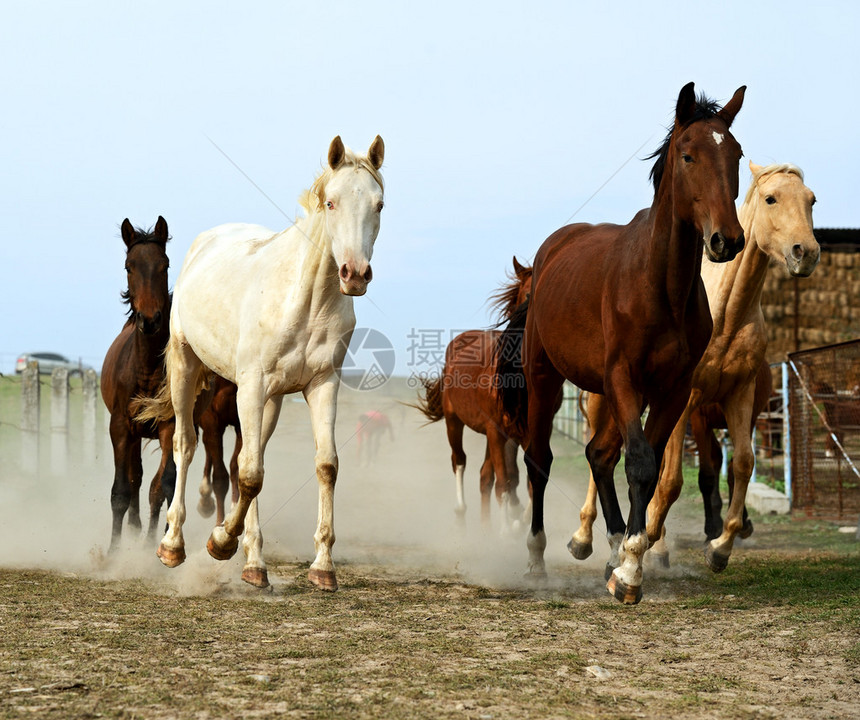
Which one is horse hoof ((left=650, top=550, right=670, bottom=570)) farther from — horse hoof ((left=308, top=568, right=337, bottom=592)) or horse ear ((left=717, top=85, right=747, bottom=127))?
horse ear ((left=717, top=85, right=747, bottom=127))

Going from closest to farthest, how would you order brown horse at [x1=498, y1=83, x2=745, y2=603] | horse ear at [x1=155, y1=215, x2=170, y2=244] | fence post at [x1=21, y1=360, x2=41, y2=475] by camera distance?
1. brown horse at [x1=498, y1=83, x2=745, y2=603]
2. horse ear at [x1=155, y1=215, x2=170, y2=244]
3. fence post at [x1=21, y1=360, x2=41, y2=475]

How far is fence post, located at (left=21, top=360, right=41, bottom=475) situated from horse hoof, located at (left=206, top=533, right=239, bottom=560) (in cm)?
975

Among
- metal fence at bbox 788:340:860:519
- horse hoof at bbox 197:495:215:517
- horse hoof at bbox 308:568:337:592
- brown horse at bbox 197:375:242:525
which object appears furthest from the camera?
metal fence at bbox 788:340:860:519

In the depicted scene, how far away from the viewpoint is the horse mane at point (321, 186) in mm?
5641

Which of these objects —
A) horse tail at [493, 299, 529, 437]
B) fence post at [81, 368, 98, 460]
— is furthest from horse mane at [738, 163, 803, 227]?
fence post at [81, 368, 98, 460]

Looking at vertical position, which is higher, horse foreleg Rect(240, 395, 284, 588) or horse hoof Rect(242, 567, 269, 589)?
horse foreleg Rect(240, 395, 284, 588)

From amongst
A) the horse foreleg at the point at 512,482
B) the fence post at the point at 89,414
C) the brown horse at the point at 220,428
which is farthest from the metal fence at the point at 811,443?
the fence post at the point at 89,414

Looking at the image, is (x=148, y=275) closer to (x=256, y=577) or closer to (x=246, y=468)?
(x=246, y=468)

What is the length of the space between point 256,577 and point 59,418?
1039 centimetres

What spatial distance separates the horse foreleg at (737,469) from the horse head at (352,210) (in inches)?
120

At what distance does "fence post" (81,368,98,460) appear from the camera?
15.8m

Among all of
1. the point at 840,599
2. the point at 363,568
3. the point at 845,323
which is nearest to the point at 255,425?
the point at 363,568

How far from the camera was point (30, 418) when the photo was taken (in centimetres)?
1462

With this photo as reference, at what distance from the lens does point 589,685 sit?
11.2 ft
